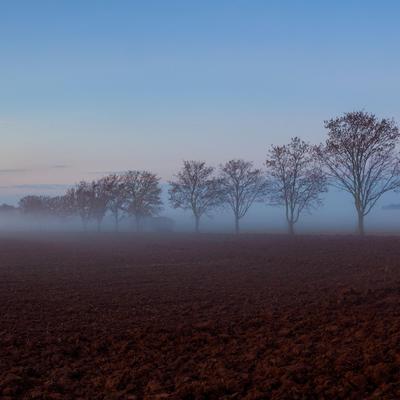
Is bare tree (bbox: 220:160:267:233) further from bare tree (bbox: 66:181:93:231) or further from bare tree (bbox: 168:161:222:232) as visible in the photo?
bare tree (bbox: 66:181:93:231)

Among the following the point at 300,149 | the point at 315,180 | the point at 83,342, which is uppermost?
the point at 300,149

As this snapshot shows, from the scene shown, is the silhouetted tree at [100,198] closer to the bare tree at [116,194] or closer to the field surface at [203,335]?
the bare tree at [116,194]

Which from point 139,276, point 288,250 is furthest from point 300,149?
point 139,276

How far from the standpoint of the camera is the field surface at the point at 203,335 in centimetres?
792

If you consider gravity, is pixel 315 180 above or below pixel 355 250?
above

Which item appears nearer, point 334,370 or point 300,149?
point 334,370

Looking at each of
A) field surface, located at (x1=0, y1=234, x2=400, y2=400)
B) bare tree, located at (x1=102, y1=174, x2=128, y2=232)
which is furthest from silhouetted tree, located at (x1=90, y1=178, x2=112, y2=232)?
field surface, located at (x1=0, y1=234, x2=400, y2=400)

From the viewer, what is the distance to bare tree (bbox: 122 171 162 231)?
97188mm

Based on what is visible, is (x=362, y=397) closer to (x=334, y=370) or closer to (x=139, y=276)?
(x=334, y=370)

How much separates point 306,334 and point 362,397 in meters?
3.98

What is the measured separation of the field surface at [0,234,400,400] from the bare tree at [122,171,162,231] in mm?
73750

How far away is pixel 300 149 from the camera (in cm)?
6209

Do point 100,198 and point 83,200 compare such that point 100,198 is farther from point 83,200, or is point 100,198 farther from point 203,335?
point 203,335

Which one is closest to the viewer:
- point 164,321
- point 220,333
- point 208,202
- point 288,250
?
point 220,333
